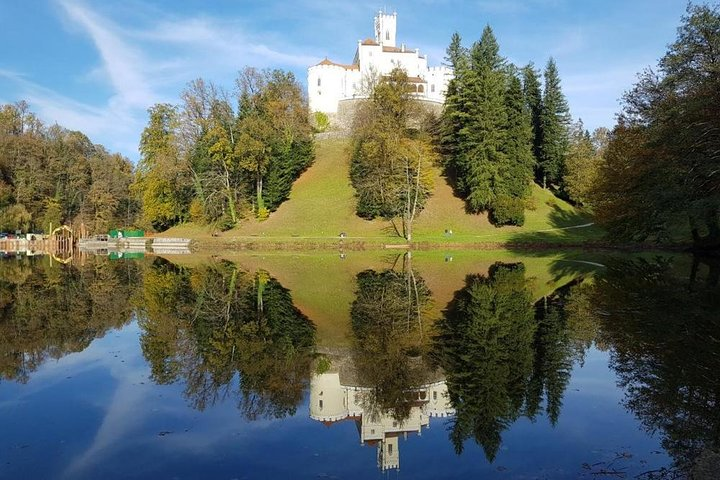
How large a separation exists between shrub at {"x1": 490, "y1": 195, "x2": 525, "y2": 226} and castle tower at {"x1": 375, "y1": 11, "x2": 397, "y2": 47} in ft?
206

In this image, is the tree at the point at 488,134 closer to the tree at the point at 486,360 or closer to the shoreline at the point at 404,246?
the shoreline at the point at 404,246

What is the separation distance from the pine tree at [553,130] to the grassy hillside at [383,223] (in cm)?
411

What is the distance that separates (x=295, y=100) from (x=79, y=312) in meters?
56.1

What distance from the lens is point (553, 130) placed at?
216ft

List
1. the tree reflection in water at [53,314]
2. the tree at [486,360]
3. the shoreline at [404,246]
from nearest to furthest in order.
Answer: the tree at [486,360] < the tree reflection in water at [53,314] < the shoreline at [404,246]

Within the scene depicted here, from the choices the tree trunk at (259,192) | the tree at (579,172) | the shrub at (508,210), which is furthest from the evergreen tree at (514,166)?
the tree trunk at (259,192)

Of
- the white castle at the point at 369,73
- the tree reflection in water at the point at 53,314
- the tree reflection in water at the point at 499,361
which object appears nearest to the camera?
the tree reflection in water at the point at 499,361

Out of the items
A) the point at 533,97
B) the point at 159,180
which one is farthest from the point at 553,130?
the point at 159,180

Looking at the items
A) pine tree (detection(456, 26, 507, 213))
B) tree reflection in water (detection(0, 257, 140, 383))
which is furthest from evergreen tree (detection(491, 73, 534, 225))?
tree reflection in water (detection(0, 257, 140, 383))

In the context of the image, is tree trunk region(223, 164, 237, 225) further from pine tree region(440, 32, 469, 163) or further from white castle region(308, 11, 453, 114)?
white castle region(308, 11, 453, 114)

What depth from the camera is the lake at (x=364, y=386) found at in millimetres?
6355

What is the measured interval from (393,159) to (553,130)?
970 inches

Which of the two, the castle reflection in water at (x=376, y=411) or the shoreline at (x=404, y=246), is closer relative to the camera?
the castle reflection in water at (x=376, y=411)

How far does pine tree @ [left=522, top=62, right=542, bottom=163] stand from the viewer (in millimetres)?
68875
